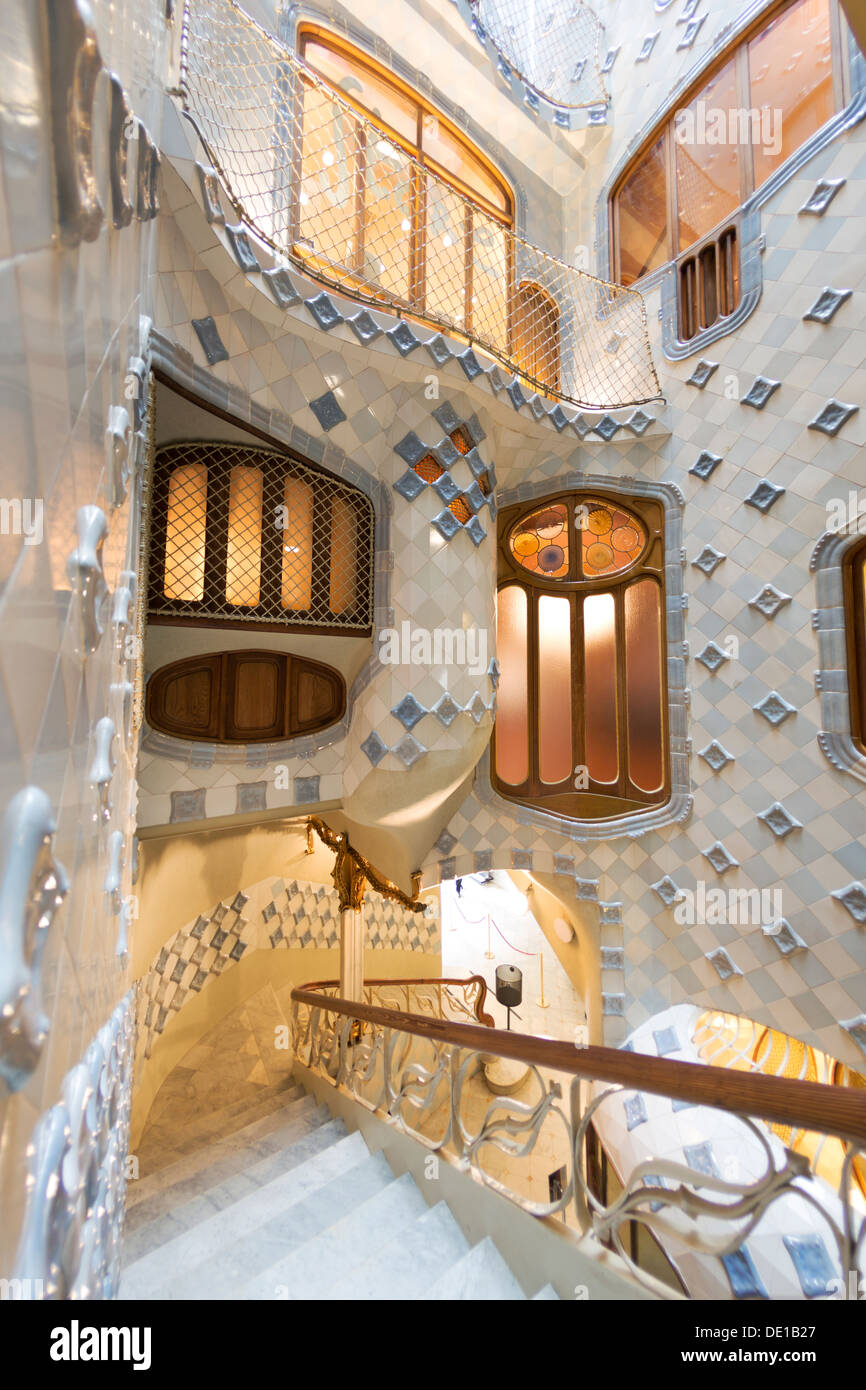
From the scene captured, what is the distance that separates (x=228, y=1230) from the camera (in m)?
2.51

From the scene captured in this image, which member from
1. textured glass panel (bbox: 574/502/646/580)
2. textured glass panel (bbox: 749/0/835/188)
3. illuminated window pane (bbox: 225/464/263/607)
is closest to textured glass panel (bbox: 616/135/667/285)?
textured glass panel (bbox: 749/0/835/188)

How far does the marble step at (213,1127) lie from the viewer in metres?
4.13

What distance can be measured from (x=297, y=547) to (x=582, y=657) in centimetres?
272

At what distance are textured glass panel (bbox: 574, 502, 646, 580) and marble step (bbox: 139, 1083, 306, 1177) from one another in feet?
15.4

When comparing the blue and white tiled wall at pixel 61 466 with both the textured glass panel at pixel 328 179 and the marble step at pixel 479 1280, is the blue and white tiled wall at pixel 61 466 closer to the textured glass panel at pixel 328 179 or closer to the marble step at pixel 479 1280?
the marble step at pixel 479 1280

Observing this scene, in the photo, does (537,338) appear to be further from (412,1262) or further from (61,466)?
(412,1262)

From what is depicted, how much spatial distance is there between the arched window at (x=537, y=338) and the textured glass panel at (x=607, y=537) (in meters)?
1.29

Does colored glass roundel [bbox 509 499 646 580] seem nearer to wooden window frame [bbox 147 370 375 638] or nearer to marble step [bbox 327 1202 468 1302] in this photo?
wooden window frame [bbox 147 370 375 638]

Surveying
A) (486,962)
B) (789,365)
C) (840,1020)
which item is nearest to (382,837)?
(840,1020)

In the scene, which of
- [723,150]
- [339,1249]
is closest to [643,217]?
[723,150]

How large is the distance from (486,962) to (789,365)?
8.56m

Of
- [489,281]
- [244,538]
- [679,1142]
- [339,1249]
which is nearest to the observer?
[339,1249]
